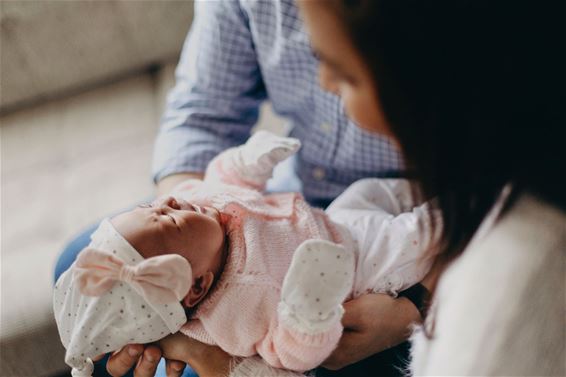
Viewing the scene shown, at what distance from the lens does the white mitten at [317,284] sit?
669mm

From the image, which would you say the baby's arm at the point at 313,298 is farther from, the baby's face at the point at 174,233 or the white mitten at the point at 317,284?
the baby's face at the point at 174,233

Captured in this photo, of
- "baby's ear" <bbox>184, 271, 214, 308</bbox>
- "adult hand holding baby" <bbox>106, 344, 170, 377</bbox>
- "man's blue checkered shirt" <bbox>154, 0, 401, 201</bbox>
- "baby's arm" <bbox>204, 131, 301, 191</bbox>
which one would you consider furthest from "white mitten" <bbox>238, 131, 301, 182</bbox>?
"adult hand holding baby" <bbox>106, 344, 170, 377</bbox>

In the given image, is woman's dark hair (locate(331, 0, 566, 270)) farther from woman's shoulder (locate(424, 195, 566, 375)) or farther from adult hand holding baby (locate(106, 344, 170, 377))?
adult hand holding baby (locate(106, 344, 170, 377))

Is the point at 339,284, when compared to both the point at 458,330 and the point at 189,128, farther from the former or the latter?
the point at 189,128


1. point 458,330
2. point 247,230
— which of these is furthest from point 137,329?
point 458,330

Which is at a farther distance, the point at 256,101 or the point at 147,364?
the point at 256,101

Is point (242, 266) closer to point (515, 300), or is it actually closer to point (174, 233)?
point (174, 233)

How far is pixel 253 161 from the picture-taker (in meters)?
0.93

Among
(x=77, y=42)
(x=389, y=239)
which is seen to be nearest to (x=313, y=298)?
(x=389, y=239)

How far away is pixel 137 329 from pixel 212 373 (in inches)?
5.0

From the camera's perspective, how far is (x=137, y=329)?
0.77m

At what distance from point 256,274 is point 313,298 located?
162 millimetres

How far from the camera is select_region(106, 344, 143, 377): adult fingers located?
0.81 meters

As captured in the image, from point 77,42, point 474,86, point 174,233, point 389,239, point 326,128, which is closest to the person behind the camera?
Answer: point 474,86
